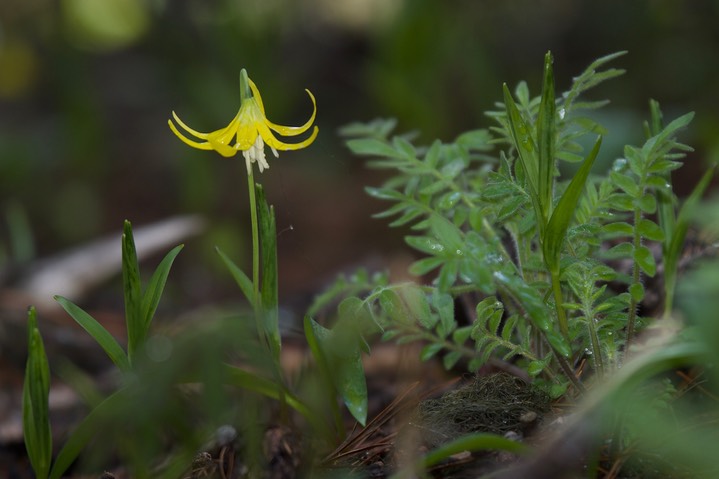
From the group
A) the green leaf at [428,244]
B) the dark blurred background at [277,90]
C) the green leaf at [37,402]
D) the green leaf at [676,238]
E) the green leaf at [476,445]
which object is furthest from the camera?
the dark blurred background at [277,90]

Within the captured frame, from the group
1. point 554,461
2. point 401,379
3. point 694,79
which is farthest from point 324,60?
point 554,461

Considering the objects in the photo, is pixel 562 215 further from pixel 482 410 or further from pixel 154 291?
pixel 154 291

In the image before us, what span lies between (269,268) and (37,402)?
15.9 inches

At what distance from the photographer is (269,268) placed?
1.18 metres

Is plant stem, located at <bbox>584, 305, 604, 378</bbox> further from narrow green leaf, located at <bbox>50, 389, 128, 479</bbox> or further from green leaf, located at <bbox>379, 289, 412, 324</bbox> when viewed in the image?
narrow green leaf, located at <bbox>50, 389, 128, 479</bbox>

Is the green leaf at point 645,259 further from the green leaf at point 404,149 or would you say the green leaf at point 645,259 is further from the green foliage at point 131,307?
the green foliage at point 131,307

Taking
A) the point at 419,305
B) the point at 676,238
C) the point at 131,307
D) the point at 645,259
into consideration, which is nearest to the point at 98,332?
the point at 131,307

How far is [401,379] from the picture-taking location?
1.80 metres

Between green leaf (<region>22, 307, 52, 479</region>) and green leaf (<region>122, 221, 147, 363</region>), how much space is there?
0.13 meters

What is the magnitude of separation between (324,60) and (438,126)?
1.74m

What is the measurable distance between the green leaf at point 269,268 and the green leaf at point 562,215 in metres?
0.41

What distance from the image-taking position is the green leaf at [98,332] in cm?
116

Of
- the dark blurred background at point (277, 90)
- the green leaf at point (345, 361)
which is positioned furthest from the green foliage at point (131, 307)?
the dark blurred background at point (277, 90)

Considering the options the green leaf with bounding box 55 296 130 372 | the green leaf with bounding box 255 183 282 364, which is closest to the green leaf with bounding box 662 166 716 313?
the green leaf with bounding box 255 183 282 364
